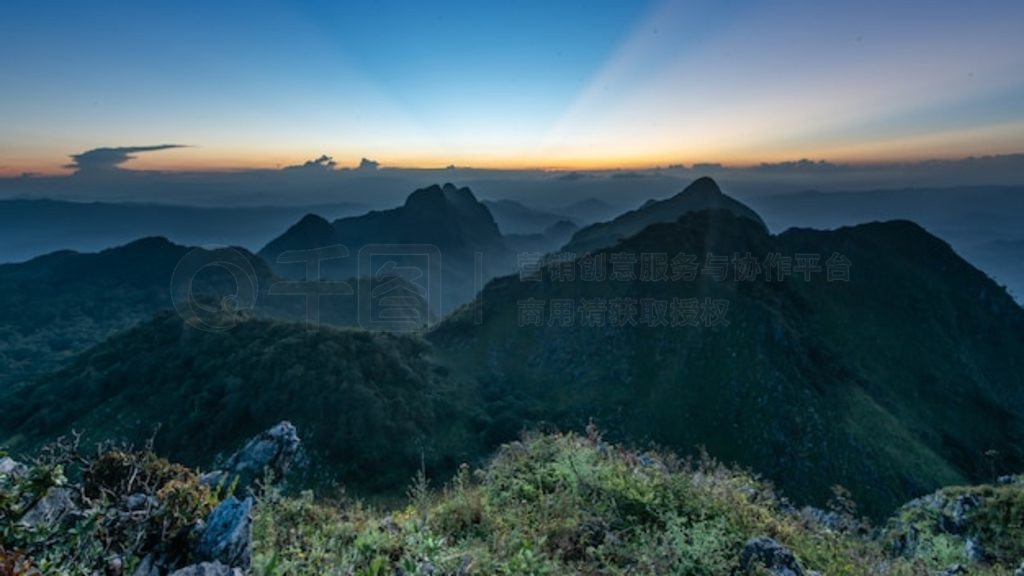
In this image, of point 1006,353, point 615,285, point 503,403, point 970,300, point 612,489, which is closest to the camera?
point 612,489

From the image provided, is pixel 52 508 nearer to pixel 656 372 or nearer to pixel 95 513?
pixel 95 513

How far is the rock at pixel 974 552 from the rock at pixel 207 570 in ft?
55.1

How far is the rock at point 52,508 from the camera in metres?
3.92

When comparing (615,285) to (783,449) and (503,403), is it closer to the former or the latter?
(503,403)

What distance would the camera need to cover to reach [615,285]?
72688 millimetres

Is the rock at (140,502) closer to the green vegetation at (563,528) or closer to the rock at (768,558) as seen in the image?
the green vegetation at (563,528)

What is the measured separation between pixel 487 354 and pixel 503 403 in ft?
49.6

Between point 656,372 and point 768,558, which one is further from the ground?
point 768,558

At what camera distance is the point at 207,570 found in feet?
12.9

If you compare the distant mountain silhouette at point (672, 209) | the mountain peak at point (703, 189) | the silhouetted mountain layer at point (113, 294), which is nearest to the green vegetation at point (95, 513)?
the silhouetted mountain layer at point (113, 294)

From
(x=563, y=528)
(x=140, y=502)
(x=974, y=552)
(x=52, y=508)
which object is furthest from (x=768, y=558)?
(x=974, y=552)

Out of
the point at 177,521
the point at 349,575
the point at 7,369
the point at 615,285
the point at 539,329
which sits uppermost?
the point at 177,521

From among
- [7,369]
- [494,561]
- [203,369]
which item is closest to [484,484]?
[494,561]

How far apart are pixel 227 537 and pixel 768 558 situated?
21.2 feet
